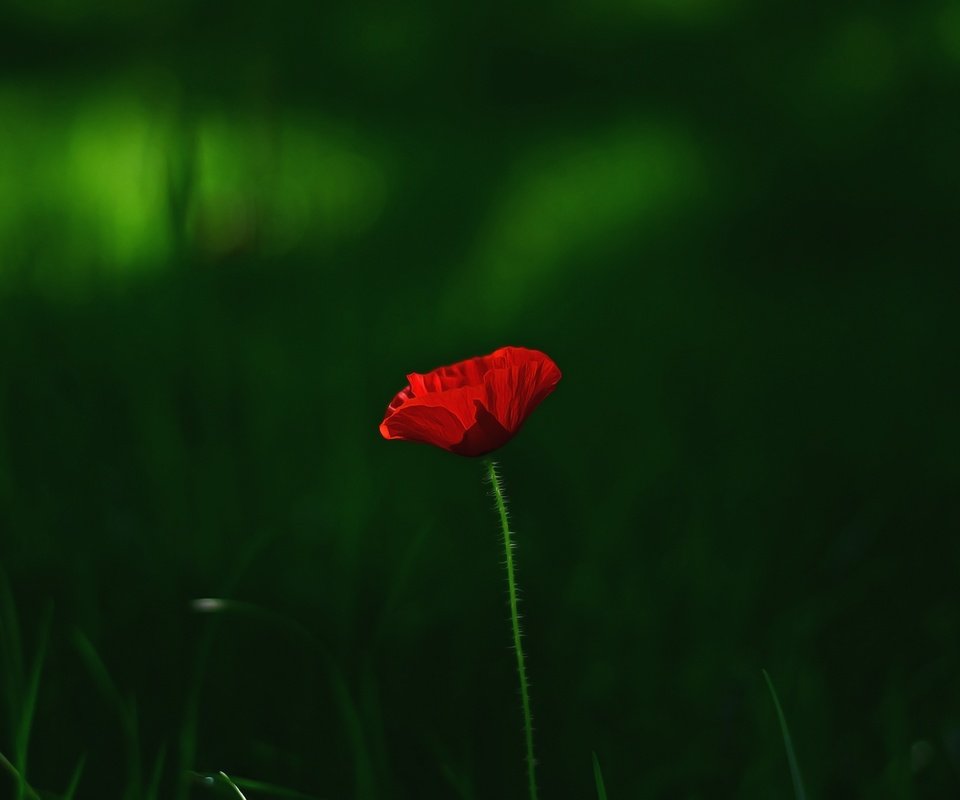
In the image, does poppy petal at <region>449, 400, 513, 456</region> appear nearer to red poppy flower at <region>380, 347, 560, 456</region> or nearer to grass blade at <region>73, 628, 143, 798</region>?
red poppy flower at <region>380, 347, 560, 456</region>

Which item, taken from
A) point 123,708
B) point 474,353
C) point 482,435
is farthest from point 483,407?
point 474,353

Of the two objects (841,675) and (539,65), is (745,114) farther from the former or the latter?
(841,675)

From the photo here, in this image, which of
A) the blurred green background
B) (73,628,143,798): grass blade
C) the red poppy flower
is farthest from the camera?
the blurred green background

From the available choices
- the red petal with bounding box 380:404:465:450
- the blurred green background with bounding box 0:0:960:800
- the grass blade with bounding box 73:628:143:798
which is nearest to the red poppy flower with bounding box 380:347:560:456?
the red petal with bounding box 380:404:465:450

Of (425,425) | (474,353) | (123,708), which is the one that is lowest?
(123,708)

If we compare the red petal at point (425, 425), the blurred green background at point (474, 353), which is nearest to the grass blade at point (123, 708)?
the blurred green background at point (474, 353)

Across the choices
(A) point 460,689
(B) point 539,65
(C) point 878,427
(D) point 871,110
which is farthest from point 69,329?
(D) point 871,110

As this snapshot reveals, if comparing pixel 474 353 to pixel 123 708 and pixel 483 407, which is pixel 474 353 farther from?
pixel 483 407

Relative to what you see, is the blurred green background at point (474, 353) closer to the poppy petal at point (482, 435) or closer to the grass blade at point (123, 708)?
the grass blade at point (123, 708)
